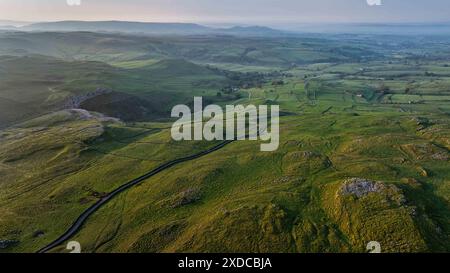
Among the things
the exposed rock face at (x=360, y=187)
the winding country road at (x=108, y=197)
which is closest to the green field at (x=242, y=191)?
the exposed rock face at (x=360, y=187)

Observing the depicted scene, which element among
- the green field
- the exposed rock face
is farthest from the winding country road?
the exposed rock face

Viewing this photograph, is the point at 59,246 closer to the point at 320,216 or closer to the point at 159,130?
the point at 320,216

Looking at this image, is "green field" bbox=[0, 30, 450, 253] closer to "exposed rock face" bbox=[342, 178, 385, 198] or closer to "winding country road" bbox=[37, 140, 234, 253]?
"exposed rock face" bbox=[342, 178, 385, 198]

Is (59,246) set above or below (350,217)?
below

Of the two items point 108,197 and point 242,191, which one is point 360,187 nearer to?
point 242,191

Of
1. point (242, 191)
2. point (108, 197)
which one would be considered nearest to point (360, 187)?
point (242, 191)

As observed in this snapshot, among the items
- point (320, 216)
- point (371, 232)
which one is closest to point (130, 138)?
point (320, 216)

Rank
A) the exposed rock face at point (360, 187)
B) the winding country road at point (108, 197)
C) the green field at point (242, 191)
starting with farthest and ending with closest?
the exposed rock face at point (360, 187), the winding country road at point (108, 197), the green field at point (242, 191)

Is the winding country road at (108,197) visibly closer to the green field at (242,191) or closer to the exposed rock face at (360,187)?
the green field at (242,191)
